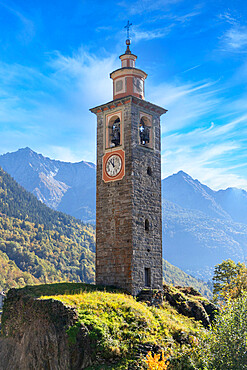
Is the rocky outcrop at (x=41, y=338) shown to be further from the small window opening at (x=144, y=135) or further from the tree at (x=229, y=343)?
A: the small window opening at (x=144, y=135)

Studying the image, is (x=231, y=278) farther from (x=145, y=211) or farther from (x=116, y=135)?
(x=116, y=135)

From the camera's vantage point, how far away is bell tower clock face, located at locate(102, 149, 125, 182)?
29.0 meters

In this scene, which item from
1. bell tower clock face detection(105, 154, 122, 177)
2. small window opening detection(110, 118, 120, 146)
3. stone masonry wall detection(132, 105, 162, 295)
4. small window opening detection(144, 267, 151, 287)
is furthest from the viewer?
small window opening detection(110, 118, 120, 146)

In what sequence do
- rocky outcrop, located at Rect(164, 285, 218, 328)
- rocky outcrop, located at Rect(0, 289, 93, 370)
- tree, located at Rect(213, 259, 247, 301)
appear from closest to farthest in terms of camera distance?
rocky outcrop, located at Rect(0, 289, 93, 370)
rocky outcrop, located at Rect(164, 285, 218, 328)
tree, located at Rect(213, 259, 247, 301)

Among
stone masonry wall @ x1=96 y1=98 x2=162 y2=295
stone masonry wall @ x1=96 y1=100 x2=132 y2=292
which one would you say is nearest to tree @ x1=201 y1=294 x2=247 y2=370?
stone masonry wall @ x1=96 y1=98 x2=162 y2=295

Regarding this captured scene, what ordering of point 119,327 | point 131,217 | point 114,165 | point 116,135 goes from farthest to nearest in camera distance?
1. point 116,135
2. point 114,165
3. point 131,217
4. point 119,327

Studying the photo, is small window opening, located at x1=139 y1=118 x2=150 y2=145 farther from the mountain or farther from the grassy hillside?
the mountain

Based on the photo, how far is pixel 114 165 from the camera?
29.5m

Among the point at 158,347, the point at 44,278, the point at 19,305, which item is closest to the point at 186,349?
the point at 158,347

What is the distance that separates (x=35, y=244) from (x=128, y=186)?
Result: 13808cm

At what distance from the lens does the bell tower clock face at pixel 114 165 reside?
95.0 feet

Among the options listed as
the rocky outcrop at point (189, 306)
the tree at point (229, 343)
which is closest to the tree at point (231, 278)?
the rocky outcrop at point (189, 306)

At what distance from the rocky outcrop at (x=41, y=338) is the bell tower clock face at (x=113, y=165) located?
9.52m

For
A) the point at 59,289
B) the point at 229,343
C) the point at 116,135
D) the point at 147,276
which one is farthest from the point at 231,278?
the point at 229,343
